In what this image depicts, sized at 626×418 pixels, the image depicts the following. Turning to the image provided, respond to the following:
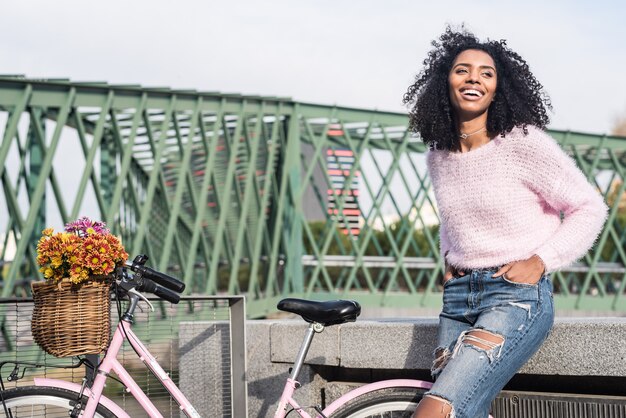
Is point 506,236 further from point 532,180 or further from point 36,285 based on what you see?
point 36,285

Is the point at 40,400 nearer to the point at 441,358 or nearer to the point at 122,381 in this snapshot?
the point at 122,381

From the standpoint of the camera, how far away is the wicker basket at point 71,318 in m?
4.16

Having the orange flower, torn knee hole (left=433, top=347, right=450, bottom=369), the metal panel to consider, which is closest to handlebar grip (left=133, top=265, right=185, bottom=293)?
the orange flower

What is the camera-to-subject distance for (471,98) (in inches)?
163

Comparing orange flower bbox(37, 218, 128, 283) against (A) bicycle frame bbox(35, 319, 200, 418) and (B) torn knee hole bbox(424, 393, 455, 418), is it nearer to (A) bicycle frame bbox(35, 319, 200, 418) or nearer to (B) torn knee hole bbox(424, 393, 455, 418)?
(A) bicycle frame bbox(35, 319, 200, 418)

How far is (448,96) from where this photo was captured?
433cm

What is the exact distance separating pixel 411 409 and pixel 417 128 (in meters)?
1.12

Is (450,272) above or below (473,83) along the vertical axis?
below

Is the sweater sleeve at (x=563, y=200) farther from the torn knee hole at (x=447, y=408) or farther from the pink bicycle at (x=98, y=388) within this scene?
A: the pink bicycle at (x=98, y=388)

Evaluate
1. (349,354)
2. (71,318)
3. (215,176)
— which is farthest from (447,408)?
(215,176)

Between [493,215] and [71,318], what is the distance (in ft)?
5.36

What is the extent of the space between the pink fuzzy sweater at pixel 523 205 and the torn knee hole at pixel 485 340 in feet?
0.99

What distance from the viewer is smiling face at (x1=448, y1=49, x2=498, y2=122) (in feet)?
13.6

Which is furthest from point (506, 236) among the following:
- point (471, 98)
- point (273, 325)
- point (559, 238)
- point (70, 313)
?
point (273, 325)
